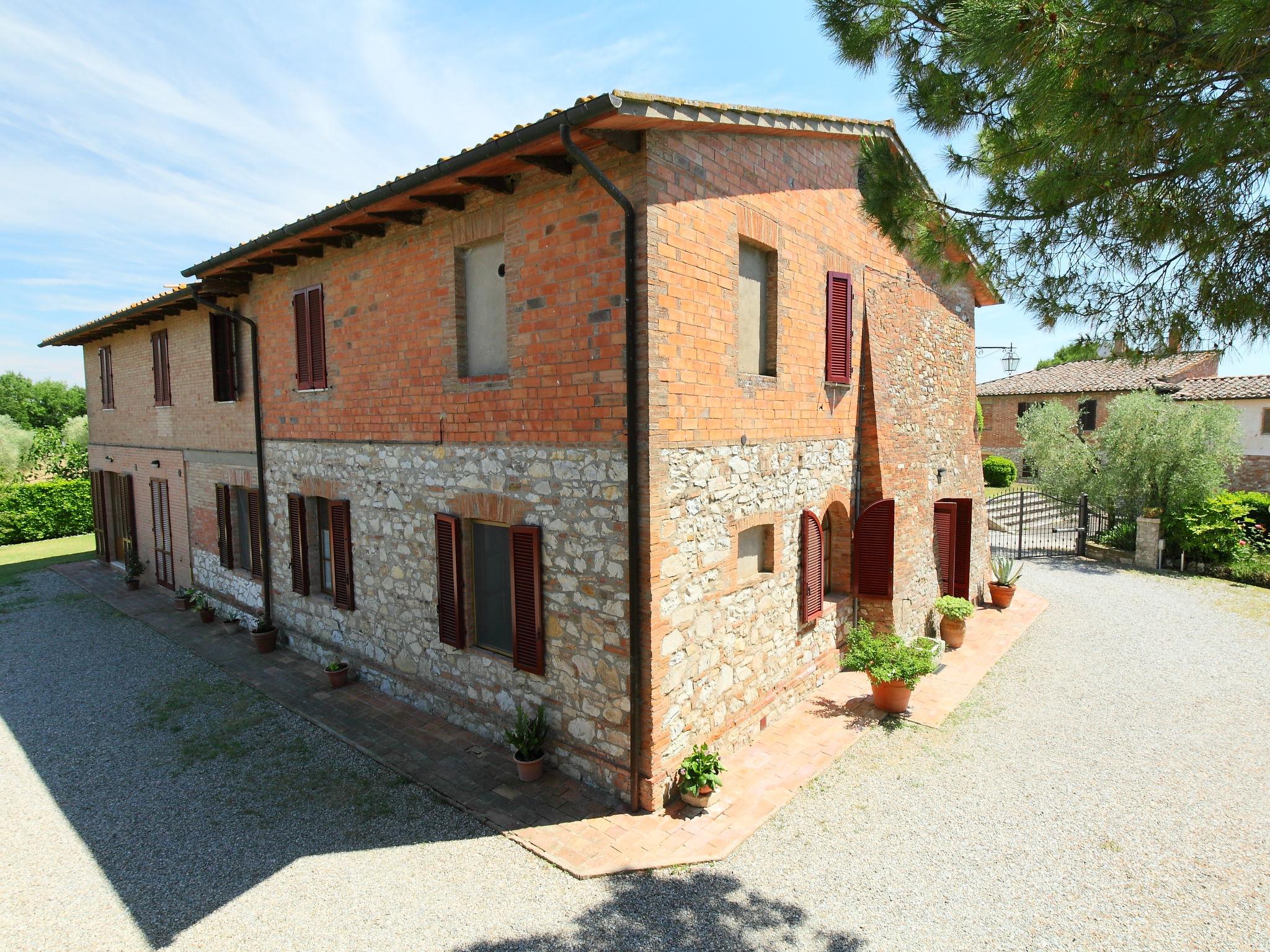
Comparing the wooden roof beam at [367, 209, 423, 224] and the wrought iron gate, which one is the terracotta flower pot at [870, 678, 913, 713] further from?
the wrought iron gate

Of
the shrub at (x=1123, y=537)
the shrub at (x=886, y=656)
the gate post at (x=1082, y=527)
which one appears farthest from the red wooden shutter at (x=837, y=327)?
the shrub at (x=1123, y=537)

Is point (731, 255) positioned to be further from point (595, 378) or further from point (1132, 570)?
point (1132, 570)

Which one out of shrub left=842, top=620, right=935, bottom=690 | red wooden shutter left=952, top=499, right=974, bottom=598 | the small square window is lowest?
shrub left=842, top=620, right=935, bottom=690

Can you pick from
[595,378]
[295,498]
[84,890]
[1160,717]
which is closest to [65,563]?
[295,498]

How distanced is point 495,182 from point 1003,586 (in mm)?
12141

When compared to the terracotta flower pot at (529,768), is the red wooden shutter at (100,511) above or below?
above

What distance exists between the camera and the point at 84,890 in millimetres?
5215

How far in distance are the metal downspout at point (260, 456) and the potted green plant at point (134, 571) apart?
6961 millimetres

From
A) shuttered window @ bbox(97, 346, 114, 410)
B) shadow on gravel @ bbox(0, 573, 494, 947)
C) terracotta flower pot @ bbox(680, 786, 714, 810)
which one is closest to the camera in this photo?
shadow on gravel @ bbox(0, 573, 494, 947)

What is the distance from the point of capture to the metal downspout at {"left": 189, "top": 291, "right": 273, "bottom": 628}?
34.2 feet

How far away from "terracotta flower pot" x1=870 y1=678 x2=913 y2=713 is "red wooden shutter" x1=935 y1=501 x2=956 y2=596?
3739mm

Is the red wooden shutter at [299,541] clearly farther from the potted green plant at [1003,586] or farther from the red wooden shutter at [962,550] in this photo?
the potted green plant at [1003,586]

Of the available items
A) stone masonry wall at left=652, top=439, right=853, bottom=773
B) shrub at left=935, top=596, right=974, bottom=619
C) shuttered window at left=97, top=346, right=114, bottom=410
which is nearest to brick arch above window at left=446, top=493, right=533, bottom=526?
stone masonry wall at left=652, top=439, right=853, bottom=773

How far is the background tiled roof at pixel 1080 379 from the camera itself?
88.5 ft
